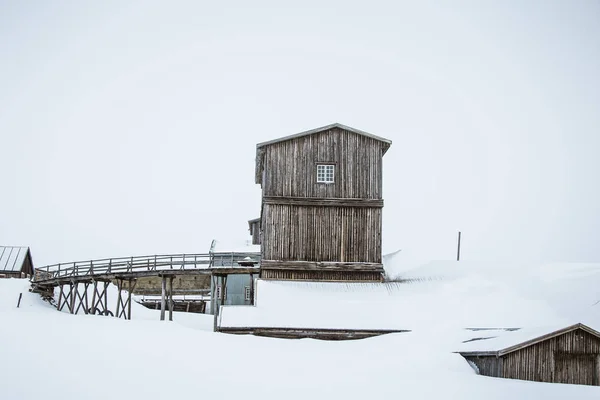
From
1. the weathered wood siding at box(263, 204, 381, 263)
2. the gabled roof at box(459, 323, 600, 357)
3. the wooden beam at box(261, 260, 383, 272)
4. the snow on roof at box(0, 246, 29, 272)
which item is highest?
the weathered wood siding at box(263, 204, 381, 263)

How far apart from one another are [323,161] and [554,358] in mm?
16667

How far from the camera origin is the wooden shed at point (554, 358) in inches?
969

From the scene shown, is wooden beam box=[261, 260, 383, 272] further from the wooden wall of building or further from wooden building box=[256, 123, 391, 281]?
the wooden wall of building

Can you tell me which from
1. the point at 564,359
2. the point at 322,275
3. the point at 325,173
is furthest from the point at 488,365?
the point at 325,173

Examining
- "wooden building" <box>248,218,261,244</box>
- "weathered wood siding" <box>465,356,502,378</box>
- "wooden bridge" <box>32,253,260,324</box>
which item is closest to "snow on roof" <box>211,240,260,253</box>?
"wooden building" <box>248,218,261,244</box>

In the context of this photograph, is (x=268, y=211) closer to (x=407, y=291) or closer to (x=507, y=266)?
(x=407, y=291)

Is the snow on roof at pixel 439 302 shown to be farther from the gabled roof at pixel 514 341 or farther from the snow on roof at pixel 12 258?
the snow on roof at pixel 12 258

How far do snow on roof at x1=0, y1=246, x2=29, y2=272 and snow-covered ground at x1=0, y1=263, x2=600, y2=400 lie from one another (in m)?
15.3

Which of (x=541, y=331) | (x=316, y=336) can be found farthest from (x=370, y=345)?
Result: (x=541, y=331)

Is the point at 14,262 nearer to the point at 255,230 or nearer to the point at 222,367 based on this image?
the point at 255,230

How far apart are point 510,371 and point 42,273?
32812mm

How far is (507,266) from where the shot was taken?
3897 centimetres

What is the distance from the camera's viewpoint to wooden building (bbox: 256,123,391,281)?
119 ft

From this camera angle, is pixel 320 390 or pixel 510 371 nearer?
pixel 320 390
